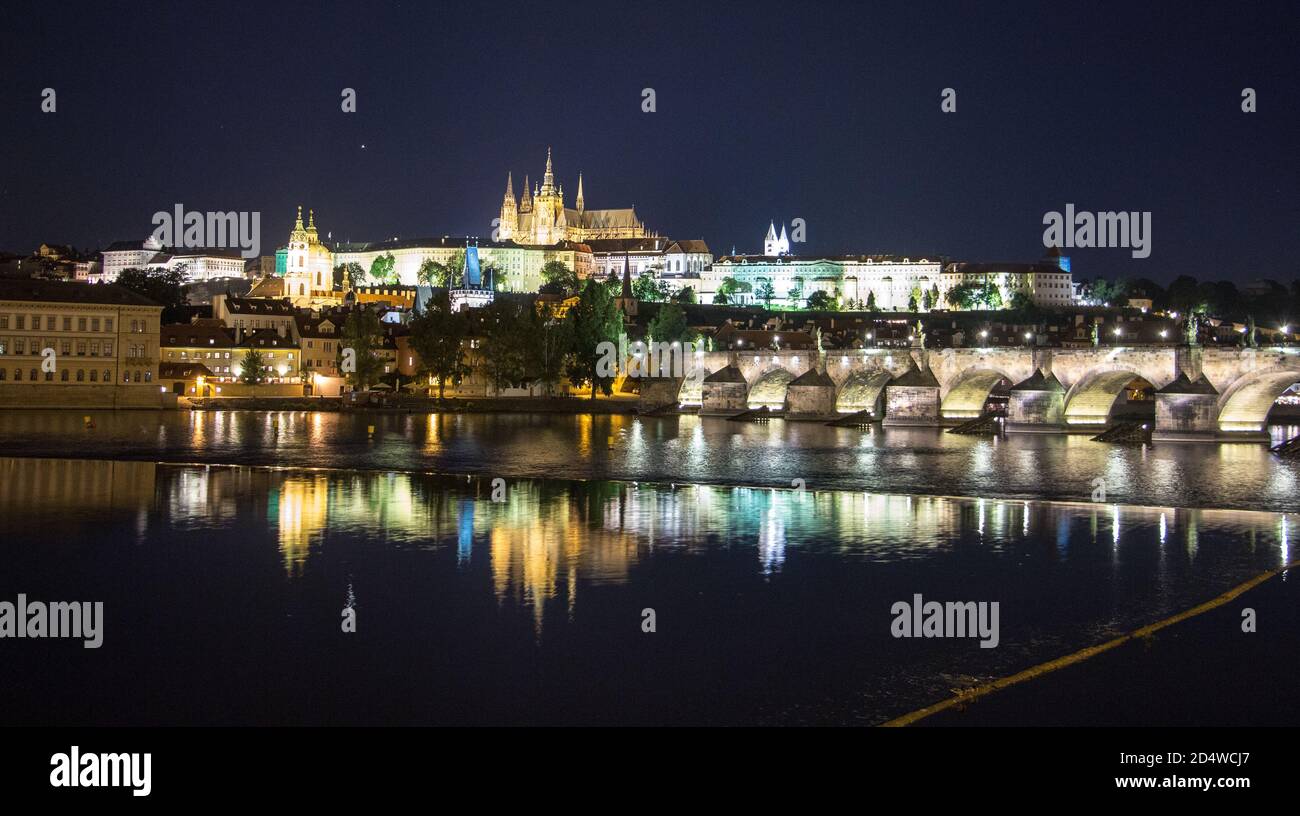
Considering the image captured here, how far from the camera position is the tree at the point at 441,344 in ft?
214

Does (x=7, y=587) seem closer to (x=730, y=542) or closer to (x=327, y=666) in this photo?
(x=327, y=666)

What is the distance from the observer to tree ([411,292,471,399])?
65312mm

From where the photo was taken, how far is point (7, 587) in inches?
592

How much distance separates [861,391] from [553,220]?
4781 inches

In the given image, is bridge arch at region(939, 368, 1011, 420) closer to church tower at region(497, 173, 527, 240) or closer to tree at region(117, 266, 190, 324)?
tree at region(117, 266, 190, 324)

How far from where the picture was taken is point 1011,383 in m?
58.8

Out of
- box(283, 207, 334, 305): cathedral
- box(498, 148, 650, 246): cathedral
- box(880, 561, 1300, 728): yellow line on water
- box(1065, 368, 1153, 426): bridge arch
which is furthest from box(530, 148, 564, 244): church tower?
box(880, 561, 1300, 728): yellow line on water

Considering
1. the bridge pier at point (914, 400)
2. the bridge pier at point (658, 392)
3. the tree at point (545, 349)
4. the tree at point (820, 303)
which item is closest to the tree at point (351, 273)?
the tree at point (820, 303)

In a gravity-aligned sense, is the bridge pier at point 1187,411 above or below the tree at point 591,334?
below

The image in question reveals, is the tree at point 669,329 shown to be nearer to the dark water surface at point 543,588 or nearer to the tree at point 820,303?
the dark water surface at point 543,588

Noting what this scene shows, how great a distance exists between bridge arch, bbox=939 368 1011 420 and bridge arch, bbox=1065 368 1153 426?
5.18 m

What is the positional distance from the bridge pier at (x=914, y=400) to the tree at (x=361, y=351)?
29122 millimetres

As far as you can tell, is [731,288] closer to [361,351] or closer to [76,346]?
[361,351]
